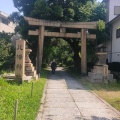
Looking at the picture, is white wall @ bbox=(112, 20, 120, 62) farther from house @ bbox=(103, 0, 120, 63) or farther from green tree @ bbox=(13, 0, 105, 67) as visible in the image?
green tree @ bbox=(13, 0, 105, 67)

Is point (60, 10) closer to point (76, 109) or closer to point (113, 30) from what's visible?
point (113, 30)

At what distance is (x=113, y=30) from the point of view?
93.4 ft

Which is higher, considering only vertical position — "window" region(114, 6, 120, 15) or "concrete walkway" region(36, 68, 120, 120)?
"window" region(114, 6, 120, 15)

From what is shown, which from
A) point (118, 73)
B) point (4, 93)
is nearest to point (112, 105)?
point (4, 93)

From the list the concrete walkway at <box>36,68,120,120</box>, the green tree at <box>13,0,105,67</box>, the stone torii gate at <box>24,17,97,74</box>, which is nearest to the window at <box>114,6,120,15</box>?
the green tree at <box>13,0,105,67</box>

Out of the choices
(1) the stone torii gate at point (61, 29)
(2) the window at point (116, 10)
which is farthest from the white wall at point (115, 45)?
(2) the window at point (116, 10)

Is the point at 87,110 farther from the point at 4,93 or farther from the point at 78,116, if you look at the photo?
the point at 4,93

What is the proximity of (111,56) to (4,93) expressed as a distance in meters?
19.9

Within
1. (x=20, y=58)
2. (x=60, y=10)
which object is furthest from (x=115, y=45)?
(x=20, y=58)

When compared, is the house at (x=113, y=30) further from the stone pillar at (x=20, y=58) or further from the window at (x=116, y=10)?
the stone pillar at (x=20, y=58)

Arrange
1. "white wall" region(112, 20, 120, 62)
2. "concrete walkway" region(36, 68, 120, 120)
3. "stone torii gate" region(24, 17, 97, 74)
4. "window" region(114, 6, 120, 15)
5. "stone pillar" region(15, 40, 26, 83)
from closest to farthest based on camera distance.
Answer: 1. "concrete walkway" region(36, 68, 120, 120)
2. "stone pillar" region(15, 40, 26, 83)
3. "stone torii gate" region(24, 17, 97, 74)
4. "white wall" region(112, 20, 120, 62)
5. "window" region(114, 6, 120, 15)

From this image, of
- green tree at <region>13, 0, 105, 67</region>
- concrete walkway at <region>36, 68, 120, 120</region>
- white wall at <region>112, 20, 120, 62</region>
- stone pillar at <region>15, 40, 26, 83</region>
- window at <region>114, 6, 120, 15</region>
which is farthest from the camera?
window at <region>114, 6, 120, 15</region>

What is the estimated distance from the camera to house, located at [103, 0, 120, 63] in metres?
26.6

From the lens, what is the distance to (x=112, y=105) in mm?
10750
